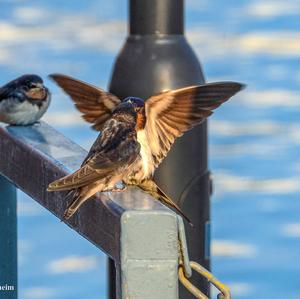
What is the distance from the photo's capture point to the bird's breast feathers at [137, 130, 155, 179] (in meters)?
3.42

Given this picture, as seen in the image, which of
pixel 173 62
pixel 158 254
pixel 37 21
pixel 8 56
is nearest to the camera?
pixel 158 254

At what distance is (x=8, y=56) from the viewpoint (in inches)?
450

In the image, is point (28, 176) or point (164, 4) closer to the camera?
point (28, 176)

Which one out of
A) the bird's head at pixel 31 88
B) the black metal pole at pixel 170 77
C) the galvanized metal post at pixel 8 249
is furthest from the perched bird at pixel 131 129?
the bird's head at pixel 31 88

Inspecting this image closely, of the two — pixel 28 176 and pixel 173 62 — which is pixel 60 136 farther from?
pixel 173 62

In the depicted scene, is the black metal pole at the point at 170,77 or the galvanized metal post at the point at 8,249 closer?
the galvanized metal post at the point at 8,249

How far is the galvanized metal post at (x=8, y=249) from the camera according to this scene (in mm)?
3490

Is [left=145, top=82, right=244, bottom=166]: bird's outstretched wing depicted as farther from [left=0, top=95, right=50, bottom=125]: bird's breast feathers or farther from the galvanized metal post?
[left=0, top=95, right=50, bottom=125]: bird's breast feathers

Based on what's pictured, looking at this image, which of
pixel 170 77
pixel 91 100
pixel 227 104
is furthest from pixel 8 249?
pixel 227 104

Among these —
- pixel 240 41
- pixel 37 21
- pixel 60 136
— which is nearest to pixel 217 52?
pixel 240 41

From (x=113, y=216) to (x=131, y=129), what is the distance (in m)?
0.84

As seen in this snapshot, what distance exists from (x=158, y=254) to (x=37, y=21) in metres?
10.3

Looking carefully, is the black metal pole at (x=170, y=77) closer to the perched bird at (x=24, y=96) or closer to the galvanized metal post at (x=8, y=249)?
the galvanized metal post at (x=8, y=249)

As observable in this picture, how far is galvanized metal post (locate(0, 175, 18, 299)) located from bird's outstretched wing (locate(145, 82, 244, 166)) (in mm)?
524
